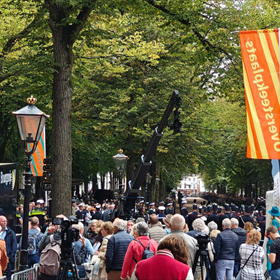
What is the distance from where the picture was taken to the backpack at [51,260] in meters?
9.59

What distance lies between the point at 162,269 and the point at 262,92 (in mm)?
8029

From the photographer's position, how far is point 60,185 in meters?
14.5

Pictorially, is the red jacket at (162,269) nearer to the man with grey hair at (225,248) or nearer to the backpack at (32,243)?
the man with grey hair at (225,248)

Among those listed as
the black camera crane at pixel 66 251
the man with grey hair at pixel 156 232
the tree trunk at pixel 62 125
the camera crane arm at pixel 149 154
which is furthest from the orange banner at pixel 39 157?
the black camera crane at pixel 66 251

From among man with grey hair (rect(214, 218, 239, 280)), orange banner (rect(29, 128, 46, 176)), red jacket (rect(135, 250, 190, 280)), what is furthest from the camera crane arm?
red jacket (rect(135, 250, 190, 280))

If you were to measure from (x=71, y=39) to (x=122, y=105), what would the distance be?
18782mm

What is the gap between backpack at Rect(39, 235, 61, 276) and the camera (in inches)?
378

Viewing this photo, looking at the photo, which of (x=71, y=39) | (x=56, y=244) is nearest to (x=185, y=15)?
(x=71, y=39)

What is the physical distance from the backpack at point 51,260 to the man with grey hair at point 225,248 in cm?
353

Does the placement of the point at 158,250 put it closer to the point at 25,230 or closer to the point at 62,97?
the point at 25,230

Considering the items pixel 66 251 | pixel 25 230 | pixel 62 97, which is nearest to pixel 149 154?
pixel 62 97

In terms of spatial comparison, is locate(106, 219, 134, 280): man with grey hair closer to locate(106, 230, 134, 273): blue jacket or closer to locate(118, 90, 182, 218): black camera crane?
locate(106, 230, 134, 273): blue jacket

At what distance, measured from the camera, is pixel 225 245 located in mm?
11602

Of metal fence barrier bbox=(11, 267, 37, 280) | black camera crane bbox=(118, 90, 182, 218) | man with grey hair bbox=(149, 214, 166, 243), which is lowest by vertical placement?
metal fence barrier bbox=(11, 267, 37, 280)
